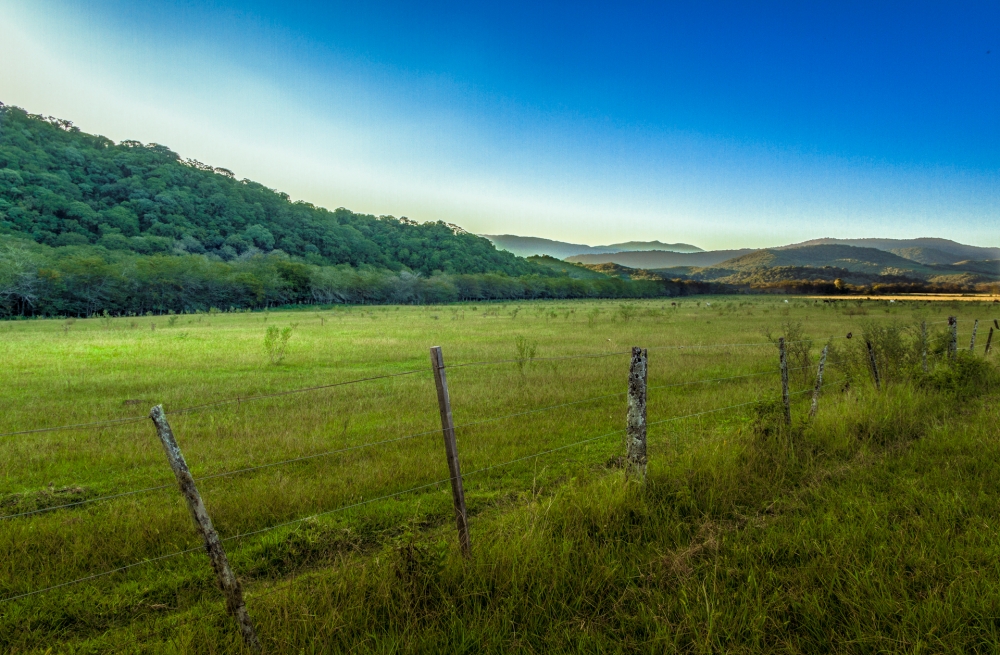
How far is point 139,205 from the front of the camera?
12925 centimetres

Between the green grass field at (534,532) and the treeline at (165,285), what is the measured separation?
243 ft

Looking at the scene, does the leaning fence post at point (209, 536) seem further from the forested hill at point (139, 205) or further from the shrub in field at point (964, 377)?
the forested hill at point (139, 205)

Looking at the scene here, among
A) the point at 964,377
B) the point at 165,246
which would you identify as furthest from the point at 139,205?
the point at 964,377

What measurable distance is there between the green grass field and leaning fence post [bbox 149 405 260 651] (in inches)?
8.0

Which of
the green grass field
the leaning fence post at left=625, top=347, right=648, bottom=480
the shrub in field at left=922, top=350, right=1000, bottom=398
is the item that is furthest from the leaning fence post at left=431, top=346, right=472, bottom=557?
the shrub in field at left=922, top=350, right=1000, bottom=398

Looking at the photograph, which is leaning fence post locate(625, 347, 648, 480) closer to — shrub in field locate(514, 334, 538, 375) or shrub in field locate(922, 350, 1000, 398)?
shrub in field locate(514, 334, 538, 375)

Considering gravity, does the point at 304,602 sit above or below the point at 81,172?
below

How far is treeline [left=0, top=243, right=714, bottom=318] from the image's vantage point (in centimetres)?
6275

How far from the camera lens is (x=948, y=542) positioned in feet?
12.5

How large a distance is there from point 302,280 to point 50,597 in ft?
353

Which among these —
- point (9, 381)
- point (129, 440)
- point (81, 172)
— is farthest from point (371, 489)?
point (81, 172)

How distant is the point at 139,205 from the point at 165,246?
2440 cm

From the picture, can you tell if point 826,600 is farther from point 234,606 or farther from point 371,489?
point 371,489

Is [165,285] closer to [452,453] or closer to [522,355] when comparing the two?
[522,355]
